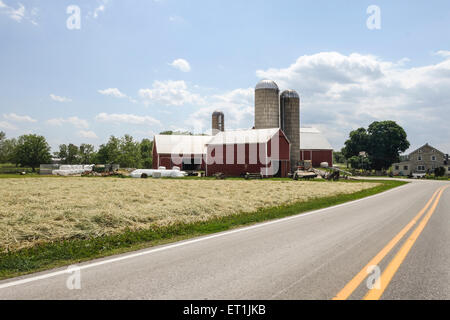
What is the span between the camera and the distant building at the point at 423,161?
261 ft

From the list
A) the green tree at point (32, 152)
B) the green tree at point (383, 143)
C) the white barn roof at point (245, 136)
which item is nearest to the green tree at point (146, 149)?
the green tree at point (32, 152)

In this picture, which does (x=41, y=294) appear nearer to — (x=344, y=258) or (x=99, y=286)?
(x=99, y=286)

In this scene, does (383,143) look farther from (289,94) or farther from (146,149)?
(146,149)

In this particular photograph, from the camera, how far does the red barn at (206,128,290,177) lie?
42438 mm

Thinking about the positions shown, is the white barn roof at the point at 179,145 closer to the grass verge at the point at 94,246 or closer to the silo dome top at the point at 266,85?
the silo dome top at the point at 266,85

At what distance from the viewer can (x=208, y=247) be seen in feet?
23.4

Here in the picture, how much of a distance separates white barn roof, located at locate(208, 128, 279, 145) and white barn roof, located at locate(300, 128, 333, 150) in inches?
954

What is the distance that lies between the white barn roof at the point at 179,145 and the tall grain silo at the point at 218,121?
13.8 meters

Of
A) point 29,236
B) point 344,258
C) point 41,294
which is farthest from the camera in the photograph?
point 29,236

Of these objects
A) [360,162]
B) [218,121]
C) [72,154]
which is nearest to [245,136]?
[218,121]

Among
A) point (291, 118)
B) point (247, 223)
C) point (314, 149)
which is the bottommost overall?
point (247, 223)

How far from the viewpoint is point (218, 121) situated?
249ft
